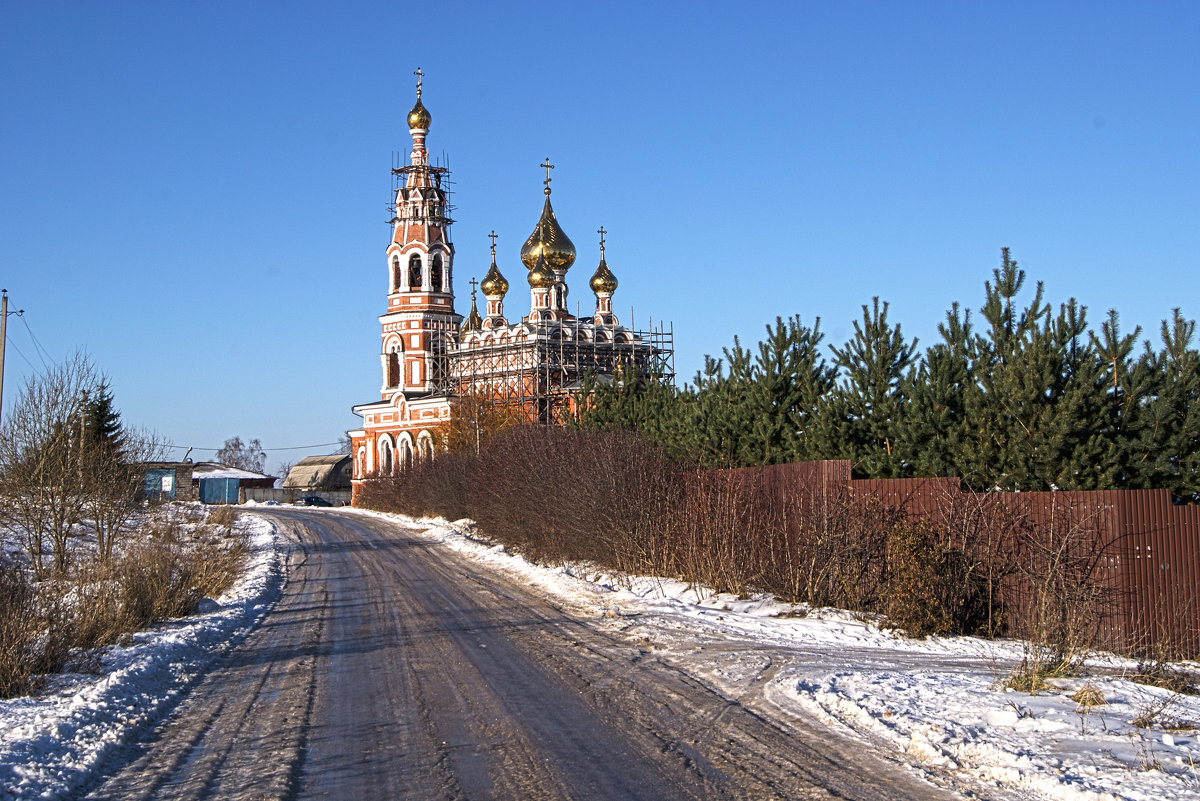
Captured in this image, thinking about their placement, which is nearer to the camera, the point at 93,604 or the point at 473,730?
the point at 473,730

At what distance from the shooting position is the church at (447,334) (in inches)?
2537

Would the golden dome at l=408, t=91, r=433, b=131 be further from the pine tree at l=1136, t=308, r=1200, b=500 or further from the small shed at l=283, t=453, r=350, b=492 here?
the pine tree at l=1136, t=308, r=1200, b=500

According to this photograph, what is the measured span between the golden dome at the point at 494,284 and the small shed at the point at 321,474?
27.5 metres

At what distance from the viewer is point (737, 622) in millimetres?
14625

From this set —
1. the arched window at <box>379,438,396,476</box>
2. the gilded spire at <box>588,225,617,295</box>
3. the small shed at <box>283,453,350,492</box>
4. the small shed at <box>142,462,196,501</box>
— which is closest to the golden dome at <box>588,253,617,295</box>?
the gilded spire at <box>588,225,617,295</box>

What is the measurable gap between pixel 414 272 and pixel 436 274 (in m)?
1.49

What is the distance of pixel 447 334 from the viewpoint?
238ft

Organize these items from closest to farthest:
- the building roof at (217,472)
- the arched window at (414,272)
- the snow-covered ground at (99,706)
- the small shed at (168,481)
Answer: the snow-covered ground at (99,706), the small shed at (168,481), the arched window at (414,272), the building roof at (217,472)

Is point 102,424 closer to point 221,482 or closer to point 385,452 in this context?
point 385,452

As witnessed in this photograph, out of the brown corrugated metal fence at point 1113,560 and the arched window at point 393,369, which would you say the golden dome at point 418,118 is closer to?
the arched window at point 393,369

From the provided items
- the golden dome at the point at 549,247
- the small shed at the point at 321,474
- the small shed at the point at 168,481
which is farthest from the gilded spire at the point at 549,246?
the small shed at the point at 321,474

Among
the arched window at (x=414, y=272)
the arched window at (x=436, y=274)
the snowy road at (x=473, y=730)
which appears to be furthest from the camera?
the arched window at (x=436, y=274)

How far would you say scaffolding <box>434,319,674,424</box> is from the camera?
62.5 metres

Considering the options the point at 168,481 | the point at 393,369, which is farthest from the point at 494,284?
the point at 168,481
